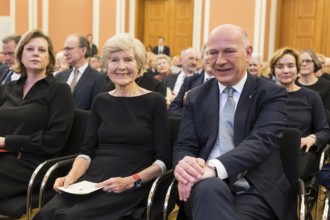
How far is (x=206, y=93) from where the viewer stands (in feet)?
8.15

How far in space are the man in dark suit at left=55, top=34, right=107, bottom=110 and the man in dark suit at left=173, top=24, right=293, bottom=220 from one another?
80.5 inches

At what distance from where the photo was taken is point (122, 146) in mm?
2680

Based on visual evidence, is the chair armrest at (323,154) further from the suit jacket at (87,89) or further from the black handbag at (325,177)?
the suit jacket at (87,89)

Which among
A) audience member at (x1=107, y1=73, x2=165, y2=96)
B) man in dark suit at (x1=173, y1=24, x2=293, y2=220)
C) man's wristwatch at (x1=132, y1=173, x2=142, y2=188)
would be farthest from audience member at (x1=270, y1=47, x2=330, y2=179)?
man's wristwatch at (x1=132, y1=173, x2=142, y2=188)

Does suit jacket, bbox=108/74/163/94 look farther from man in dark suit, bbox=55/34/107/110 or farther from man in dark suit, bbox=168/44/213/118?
man in dark suit, bbox=55/34/107/110

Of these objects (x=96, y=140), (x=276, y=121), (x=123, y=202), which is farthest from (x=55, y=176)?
(x=276, y=121)

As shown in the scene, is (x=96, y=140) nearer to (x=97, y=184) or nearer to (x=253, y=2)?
(x=97, y=184)

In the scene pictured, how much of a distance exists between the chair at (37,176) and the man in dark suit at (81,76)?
127 cm

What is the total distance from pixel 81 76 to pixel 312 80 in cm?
236

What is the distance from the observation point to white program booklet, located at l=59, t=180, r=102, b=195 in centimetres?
238

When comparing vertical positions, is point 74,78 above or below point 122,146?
above

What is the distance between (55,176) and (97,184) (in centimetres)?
55

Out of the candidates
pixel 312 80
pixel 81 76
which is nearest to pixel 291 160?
pixel 312 80

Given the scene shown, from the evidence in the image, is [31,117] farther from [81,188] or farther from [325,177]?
[325,177]
